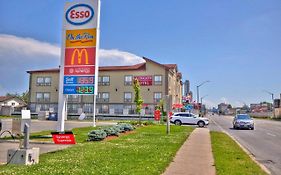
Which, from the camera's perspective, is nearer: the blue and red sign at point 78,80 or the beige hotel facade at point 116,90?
the blue and red sign at point 78,80

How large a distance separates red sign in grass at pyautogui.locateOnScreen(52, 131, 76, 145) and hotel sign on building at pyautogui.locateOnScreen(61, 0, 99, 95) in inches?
217

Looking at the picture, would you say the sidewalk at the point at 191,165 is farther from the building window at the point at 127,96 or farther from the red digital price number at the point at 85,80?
the building window at the point at 127,96

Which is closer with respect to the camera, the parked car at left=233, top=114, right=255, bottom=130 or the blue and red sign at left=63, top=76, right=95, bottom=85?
the blue and red sign at left=63, top=76, right=95, bottom=85

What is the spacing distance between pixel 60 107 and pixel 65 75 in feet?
7.11

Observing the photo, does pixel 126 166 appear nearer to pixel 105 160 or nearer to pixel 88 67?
pixel 105 160

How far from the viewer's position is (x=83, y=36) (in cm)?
2123

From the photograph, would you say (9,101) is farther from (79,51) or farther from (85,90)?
(85,90)

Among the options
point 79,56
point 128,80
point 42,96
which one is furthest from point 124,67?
point 79,56

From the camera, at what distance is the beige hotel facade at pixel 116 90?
66188 mm

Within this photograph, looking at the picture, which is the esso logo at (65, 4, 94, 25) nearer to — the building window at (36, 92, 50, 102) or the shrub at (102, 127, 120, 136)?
the shrub at (102, 127, 120, 136)

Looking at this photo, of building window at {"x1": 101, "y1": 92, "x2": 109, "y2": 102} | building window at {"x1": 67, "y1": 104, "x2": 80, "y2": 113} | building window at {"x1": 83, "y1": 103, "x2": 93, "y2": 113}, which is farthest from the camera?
building window at {"x1": 67, "y1": 104, "x2": 80, "y2": 113}

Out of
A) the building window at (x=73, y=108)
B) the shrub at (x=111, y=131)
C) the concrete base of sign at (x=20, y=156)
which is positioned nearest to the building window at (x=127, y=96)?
the building window at (x=73, y=108)

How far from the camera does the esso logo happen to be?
2131cm

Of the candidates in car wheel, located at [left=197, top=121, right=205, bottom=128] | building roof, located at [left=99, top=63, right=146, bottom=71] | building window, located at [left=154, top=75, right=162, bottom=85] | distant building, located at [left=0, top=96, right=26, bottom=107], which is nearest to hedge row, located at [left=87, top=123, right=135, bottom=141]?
car wheel, located at [left=197, top=121, right=205, bottom=128]
